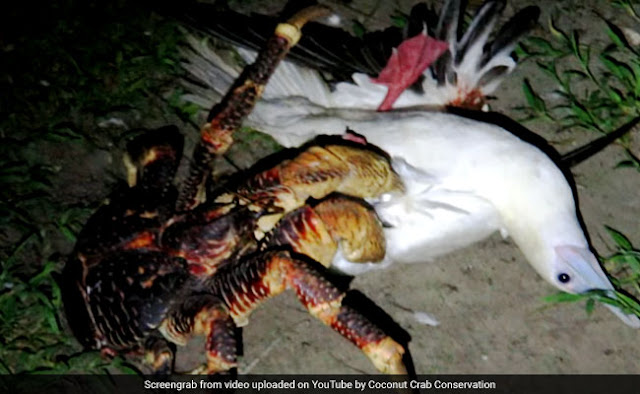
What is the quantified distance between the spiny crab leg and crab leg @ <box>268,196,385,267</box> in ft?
1.10

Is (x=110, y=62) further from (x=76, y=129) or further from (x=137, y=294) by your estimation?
(x=137, y=294)

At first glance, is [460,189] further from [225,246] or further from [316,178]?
[225,246]

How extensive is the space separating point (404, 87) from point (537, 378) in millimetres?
1328

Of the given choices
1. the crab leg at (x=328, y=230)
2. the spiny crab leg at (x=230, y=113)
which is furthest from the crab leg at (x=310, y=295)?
the spiny crab leg at (x=230, y=113)

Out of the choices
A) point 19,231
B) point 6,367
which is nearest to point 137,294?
point 6,367

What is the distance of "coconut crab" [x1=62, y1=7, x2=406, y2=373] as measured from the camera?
2504mm

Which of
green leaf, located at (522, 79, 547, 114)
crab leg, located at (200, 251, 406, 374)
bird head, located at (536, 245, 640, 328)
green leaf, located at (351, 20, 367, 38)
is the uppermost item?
green leaf, located at (522, 79, 547, 114)

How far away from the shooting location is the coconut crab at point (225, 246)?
2.50 metres

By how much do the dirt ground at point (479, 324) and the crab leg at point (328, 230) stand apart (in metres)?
0.50

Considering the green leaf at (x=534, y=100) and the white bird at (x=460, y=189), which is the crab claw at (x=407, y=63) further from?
the green leaf at (x=534, y=100)

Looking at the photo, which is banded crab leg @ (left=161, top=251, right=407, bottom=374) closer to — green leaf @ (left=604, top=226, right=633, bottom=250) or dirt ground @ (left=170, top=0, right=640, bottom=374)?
dirt ground @ (left=170, top=0, right=640, bottom=374)

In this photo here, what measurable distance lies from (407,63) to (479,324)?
1148 mm

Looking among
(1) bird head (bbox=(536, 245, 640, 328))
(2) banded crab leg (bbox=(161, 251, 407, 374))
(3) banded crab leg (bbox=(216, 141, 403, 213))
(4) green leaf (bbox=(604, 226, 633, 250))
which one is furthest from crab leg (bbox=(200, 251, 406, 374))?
(4) green leaf (bbox=(604, 226, 633, 250))

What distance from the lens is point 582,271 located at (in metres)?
2.84
